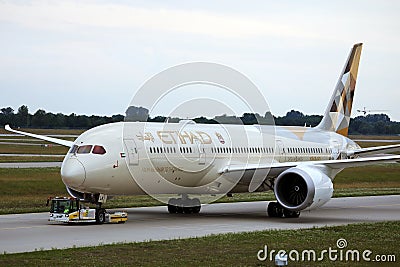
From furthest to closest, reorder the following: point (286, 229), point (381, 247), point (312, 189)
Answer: point (312, 189) < point (286, 229) < point (381, 247)

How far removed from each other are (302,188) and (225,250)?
11.2 meters

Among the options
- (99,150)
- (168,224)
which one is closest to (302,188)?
(168,224)

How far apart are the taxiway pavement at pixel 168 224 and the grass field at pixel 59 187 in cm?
341

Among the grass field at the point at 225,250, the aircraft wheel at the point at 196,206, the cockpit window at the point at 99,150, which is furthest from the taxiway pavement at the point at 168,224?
the cockpit window at the point at 99,150

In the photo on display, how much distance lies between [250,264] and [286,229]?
28.4 feet

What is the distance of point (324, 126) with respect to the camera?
42562 millimetres

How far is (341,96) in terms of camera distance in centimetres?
4284

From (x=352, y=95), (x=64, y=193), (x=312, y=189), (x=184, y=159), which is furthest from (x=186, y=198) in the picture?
(x=352, y=95)

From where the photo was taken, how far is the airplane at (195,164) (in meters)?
28.2

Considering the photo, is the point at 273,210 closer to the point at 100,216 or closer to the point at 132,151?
the point at 132,151

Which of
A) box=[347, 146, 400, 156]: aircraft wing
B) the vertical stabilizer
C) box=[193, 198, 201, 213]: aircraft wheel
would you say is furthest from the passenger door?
the vertical stabilizer

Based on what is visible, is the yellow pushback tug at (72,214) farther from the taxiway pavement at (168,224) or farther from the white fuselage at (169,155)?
the white fuselage at (169,155)

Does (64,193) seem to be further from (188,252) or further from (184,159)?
(188,252)

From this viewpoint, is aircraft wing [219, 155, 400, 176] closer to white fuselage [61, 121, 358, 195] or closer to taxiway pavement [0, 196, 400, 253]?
white fuselage [61, 121, 358, 195]
